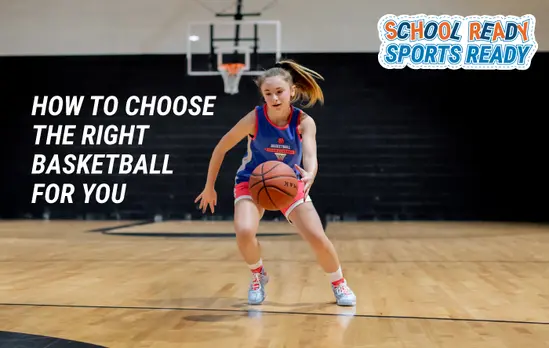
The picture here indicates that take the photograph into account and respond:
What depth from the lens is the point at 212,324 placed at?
11.5 ft

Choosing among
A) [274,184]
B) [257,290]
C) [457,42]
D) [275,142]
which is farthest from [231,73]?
[274,184]

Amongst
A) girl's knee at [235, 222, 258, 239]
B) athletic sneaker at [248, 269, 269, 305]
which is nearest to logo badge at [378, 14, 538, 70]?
athletic sneaker at [248, 269, 269, 305]

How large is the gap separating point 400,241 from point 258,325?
5.90 metres

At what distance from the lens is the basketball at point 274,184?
3.94 m

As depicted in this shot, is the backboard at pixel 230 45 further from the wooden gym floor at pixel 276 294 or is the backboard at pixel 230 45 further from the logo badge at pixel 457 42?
the wooden gym floor at pixel 276 294

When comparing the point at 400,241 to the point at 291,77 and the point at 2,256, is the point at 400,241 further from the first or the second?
the point at 291,77

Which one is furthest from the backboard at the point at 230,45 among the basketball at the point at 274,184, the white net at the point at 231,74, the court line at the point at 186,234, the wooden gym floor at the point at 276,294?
the basketball at the point at 274,184

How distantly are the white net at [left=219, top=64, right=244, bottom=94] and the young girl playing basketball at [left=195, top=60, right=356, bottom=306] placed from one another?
27.1 ft

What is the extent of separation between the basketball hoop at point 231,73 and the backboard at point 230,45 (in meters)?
0.24

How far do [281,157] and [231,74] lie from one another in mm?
8608

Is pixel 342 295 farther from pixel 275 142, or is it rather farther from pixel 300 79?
pixel 300 79

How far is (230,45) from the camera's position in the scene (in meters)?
13.5

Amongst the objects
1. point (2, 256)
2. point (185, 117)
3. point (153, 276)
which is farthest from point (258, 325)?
point (185, 117)

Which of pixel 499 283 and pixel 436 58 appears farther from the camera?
pixel 436 58
